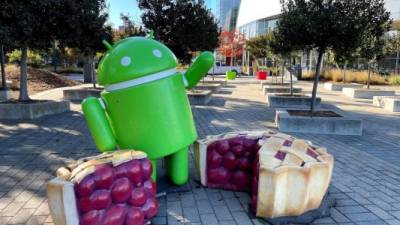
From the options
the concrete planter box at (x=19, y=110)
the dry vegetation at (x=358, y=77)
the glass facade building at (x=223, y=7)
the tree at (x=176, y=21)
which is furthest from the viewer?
the glass facade building at (x=223, y=7)

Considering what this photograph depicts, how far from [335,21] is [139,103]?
18.6 ft

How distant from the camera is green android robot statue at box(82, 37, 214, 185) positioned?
3639 millimetres

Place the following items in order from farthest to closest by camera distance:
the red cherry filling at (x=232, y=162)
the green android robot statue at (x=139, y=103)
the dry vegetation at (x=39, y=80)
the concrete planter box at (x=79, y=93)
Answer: the dry vegetation at (x=39, y=80), the concrete planter box at (x=79, y=93), the red cherry filling at (x=232, y=162), the green android robot statue at (x=139, y=103)

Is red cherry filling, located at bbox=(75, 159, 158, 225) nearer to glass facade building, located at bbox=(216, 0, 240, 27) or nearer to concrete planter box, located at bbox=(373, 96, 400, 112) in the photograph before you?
concrete planter box, located at bbox=(373, 96, 400, 112)

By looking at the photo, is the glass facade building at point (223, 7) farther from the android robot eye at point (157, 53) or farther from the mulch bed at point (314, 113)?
the android robot eye at point (157, 53)

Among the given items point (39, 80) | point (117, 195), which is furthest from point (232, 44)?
point (117, 195)

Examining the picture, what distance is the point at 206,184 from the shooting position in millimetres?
4367

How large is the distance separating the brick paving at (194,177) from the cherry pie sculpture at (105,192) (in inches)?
20.9

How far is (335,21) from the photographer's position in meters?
7.59

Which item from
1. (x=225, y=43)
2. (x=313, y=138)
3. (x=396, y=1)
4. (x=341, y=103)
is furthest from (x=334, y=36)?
(x=225, y=43)

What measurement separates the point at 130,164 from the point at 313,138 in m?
5.21

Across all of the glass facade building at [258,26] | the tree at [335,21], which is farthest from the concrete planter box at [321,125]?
the glass facade building at [258,26]

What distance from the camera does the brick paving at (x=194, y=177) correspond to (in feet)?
11.9

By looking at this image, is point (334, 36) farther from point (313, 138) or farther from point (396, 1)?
point (396, 1)
